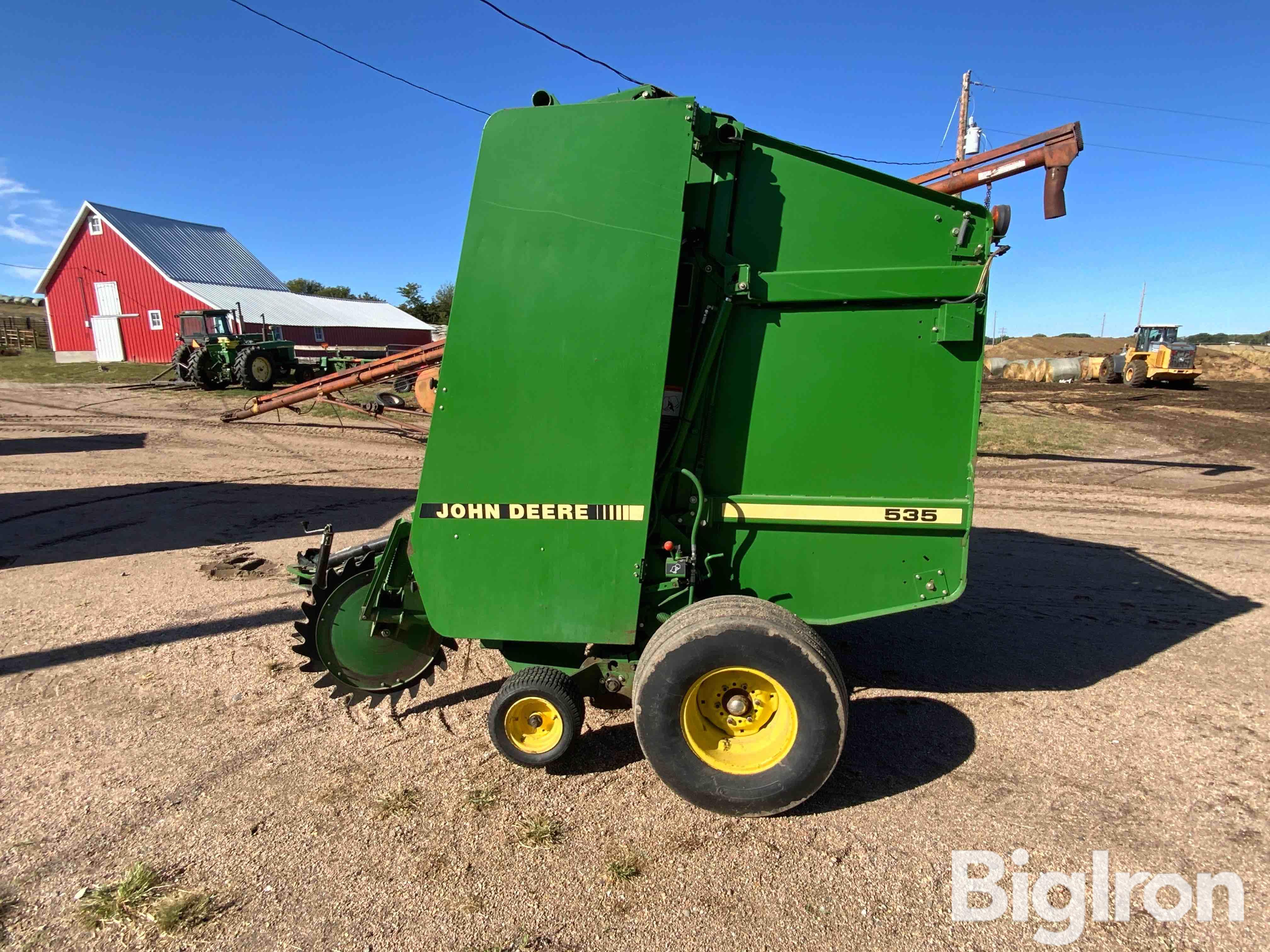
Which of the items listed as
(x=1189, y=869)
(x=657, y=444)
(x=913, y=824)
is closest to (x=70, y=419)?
(x=657, y=444)

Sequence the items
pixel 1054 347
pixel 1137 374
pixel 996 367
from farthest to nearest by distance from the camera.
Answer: pixel 1054 347 < pixel 996 367 < pixel 1137 374

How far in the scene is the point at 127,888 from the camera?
2432mm

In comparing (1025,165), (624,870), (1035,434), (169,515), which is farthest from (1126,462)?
(169,515)

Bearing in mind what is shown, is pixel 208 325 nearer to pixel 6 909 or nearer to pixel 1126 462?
pixel 6 909

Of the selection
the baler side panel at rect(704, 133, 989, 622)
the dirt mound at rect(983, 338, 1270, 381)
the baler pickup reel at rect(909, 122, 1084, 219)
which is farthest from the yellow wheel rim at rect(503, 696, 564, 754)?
the dirt mound at rect(983, 338, 1270, 381)

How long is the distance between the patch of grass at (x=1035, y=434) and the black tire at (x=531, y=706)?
468 inches

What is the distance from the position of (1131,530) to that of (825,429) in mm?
6695

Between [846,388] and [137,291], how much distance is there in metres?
37.3

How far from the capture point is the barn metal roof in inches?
1198

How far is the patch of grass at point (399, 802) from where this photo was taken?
2.88 meters

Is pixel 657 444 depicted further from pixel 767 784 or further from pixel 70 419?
pixel 70 419

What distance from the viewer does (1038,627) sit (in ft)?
16.2
